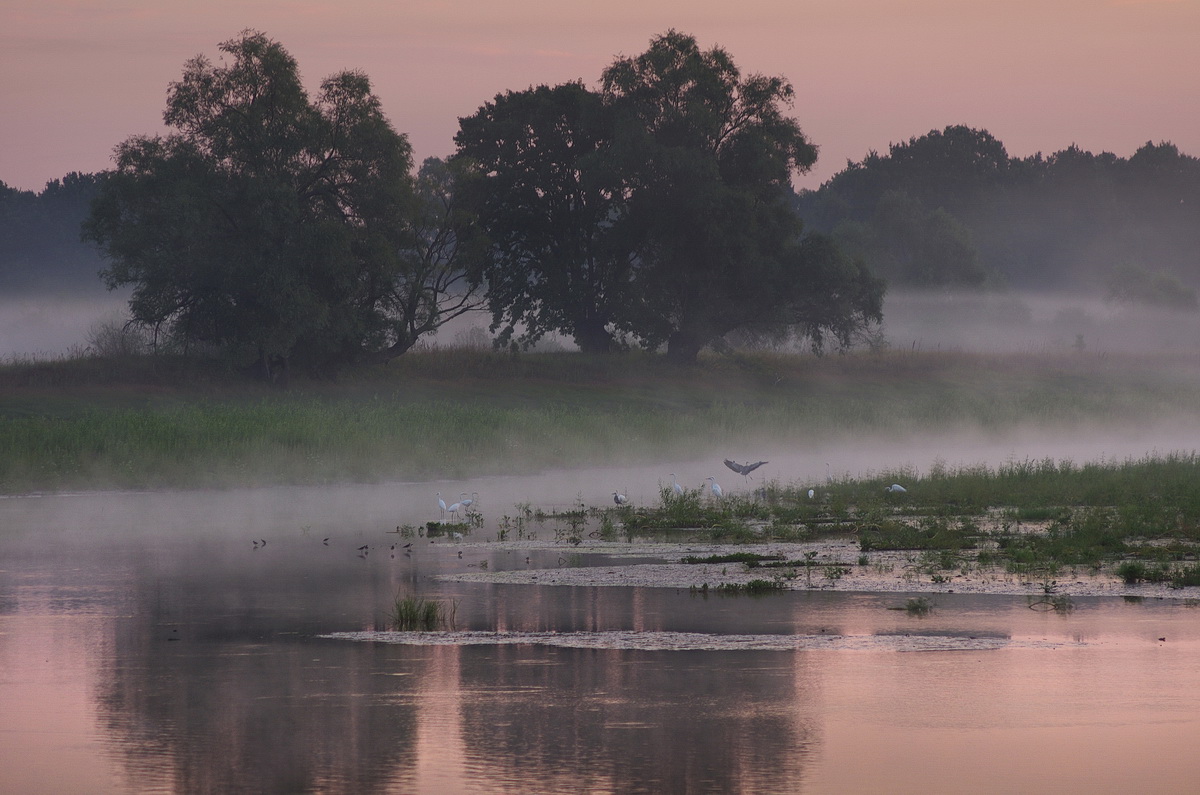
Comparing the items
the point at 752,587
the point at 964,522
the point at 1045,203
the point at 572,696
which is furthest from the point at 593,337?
the point at 1045,203

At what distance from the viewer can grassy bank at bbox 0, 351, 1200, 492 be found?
36.9m

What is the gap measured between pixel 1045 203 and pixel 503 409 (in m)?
135

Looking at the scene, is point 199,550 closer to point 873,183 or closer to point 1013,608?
point 1013,608

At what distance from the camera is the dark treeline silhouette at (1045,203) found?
526ft

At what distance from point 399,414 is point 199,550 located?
834 inches

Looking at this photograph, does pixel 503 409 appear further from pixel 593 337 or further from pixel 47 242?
pixel 47 242

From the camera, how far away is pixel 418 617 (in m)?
16.2

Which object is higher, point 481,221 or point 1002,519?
point 481,221

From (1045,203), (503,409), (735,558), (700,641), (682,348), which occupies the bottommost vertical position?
(700,641)

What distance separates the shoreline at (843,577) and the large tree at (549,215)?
175ft

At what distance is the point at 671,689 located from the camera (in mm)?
12688

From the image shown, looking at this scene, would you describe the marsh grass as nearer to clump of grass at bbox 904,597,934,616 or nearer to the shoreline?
the shoreline

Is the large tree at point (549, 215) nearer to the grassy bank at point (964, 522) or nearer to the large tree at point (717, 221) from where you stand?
the large tree at point (717, 221)

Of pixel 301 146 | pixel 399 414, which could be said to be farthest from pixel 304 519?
pixel 301 146
